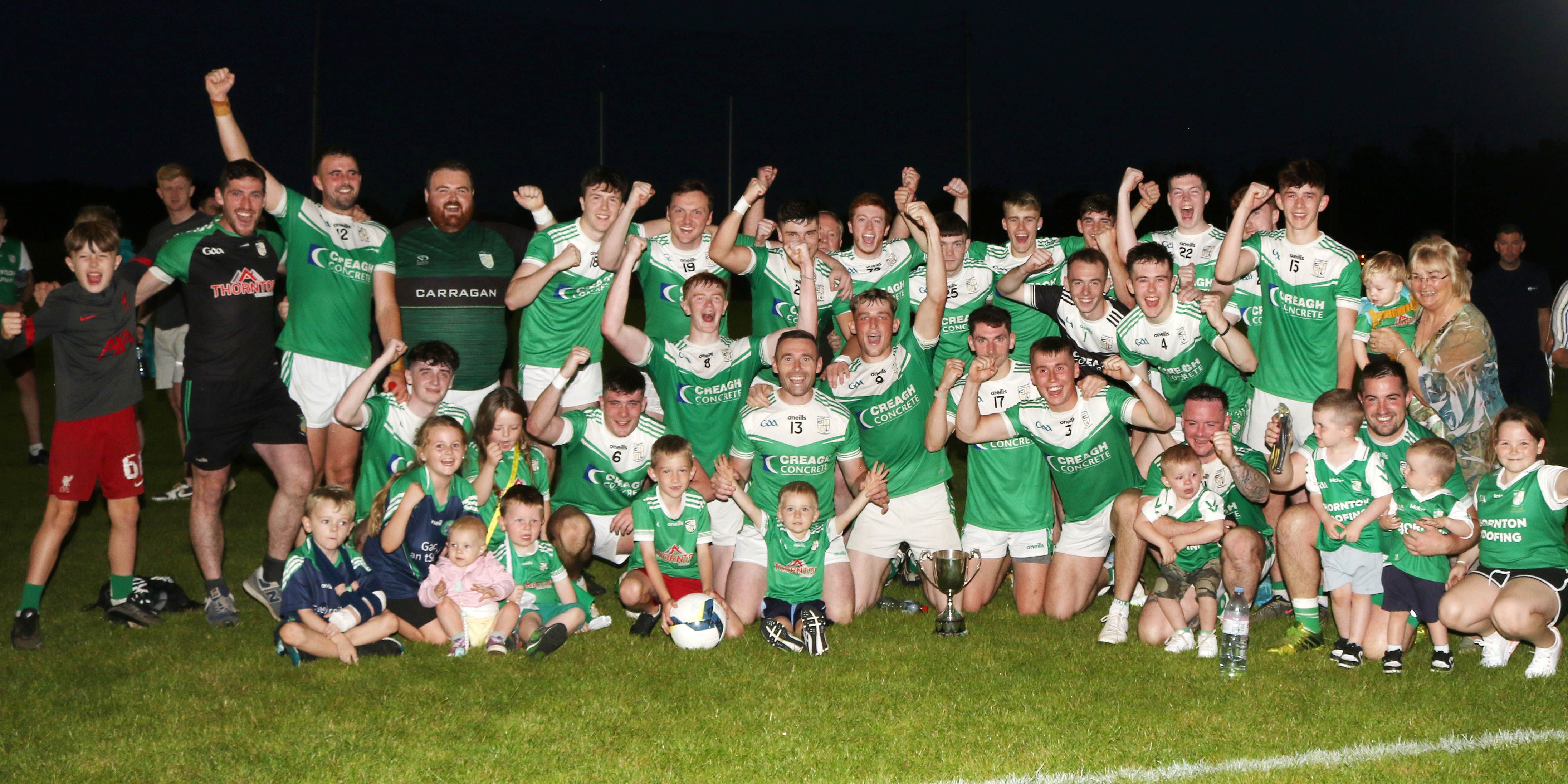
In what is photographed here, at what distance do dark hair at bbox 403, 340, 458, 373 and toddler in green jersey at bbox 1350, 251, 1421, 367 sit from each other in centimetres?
479

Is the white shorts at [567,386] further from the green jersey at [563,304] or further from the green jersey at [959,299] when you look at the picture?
the green jersey at [959,299]

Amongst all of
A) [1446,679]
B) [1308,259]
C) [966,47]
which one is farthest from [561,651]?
[966,47]

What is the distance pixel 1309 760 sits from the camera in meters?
4.37

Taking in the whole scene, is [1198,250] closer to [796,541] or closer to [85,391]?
[796,541]

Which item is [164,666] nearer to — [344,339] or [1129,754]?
[344,339]

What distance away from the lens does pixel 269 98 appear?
24.3 meters

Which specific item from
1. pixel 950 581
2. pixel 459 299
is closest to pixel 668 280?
pixel 459 299

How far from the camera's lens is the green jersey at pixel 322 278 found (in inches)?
264

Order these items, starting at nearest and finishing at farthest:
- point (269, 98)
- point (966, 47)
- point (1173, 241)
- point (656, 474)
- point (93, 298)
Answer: point (93, 298), point (656, 474), point (1173, 241), point (966, 47), point (269, 98)

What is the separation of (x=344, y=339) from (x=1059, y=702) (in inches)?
166

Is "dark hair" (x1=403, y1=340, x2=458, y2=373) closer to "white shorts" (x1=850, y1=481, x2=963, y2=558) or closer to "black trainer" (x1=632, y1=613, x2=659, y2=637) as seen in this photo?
"black trainer" (x1=632, y1=613, x2=659, y2=637)

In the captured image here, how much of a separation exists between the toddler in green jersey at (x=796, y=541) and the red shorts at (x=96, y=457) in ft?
9.47

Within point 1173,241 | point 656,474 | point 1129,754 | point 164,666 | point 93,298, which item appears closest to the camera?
point 1129,754

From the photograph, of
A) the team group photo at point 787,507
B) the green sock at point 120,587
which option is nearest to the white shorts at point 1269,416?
the team group photo at point 787,507
